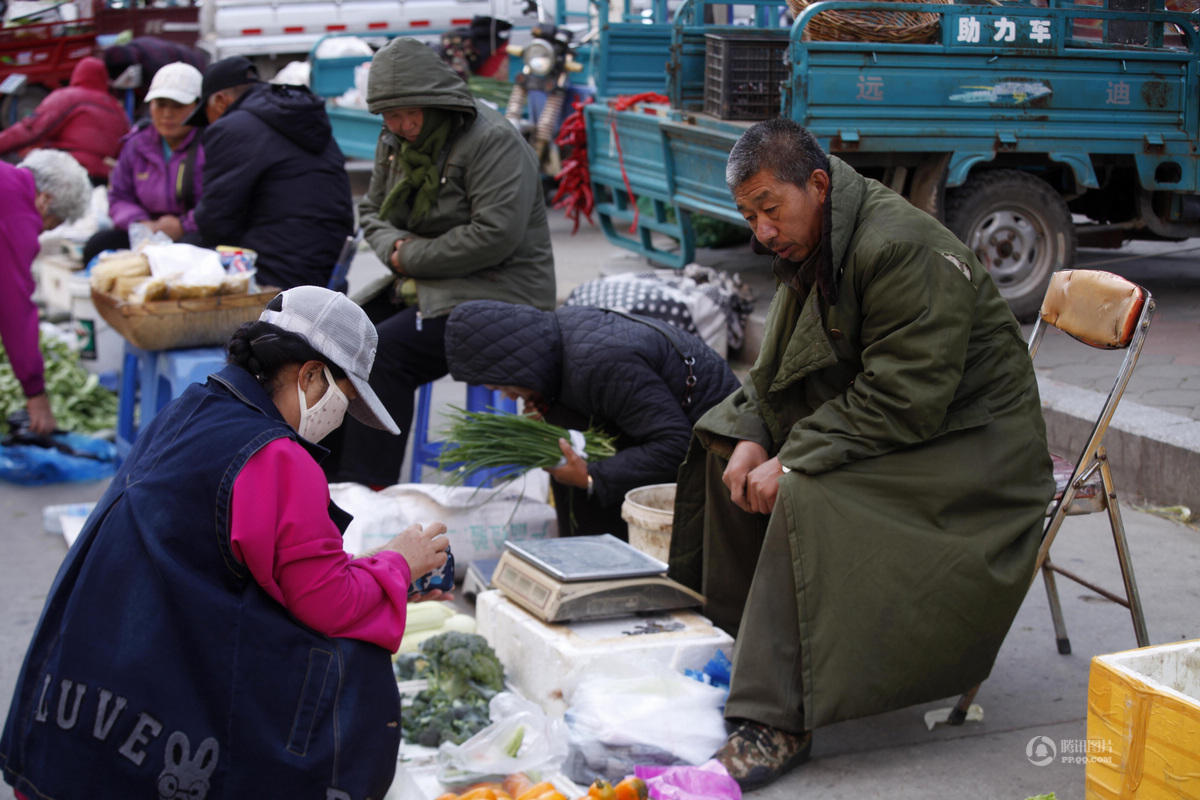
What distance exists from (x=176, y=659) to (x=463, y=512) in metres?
2.18

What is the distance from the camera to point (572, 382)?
13.7 feet

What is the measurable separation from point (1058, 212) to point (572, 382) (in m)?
3.57

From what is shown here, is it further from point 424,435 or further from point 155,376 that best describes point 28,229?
point 424,435

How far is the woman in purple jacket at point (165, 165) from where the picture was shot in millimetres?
6152

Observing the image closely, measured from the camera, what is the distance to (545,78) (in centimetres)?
1154

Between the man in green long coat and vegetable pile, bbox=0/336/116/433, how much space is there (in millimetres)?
4614

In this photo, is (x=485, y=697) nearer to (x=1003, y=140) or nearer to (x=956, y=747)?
(x=956, y=747)

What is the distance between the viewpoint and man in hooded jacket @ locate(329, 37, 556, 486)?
468 centimetres

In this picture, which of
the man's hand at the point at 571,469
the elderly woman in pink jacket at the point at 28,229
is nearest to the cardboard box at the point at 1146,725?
the man's hand at the point at 571,469

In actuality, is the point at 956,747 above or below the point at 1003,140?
below

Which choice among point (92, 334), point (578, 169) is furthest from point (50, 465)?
point (578, 169)

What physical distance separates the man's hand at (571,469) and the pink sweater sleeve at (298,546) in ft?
5.64

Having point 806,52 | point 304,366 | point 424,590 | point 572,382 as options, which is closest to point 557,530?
point 572,382

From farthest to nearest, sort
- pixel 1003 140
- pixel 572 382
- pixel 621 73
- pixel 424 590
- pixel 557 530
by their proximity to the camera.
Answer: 1. pixel 621 73
2. pixel 1003 140
3. pixel 557 530
4. pixel 572 382
5. pixel 424 590
